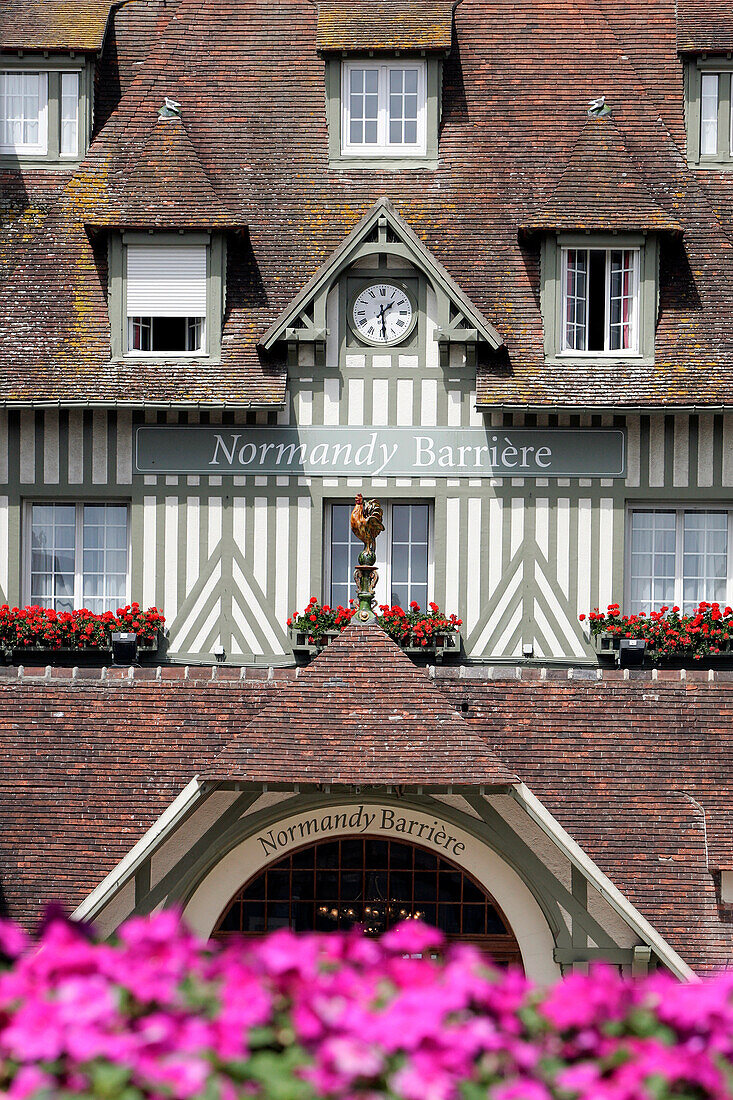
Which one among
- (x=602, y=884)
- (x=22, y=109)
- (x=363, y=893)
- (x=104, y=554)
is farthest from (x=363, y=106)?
(x=602, y=884)

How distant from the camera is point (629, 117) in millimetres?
19969

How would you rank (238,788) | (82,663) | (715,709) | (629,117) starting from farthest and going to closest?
1. (629,117)
2. (82,663)
3. (715,709)
4. (238,788)

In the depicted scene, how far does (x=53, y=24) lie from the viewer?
2030cm

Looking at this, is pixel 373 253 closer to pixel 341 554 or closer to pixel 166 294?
pixel 166 294

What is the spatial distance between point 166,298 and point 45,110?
137 inches

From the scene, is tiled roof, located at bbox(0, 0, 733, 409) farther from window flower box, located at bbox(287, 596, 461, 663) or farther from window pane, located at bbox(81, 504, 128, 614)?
window flower box, located at bbox(287, 596, 461, 663)

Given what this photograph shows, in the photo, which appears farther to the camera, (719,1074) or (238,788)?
(238,788)

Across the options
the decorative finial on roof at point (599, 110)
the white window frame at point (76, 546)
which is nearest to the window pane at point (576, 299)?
the decorative finial on roof at point (599, 110)

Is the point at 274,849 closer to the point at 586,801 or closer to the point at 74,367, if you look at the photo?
the point at 586,801

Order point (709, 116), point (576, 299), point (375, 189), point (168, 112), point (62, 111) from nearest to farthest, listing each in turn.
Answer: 1. point (576, 299)
2. point (168, 112)
3. point (375, 189)
4. point (709, 116)
5. point (62, 111)

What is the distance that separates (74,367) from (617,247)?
634cm

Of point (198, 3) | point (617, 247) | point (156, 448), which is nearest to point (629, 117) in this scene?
point (617, 247)

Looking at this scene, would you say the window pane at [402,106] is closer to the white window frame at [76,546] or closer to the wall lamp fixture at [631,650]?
the white window frame at [76,546]

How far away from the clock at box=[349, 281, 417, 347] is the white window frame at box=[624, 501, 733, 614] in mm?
3301
